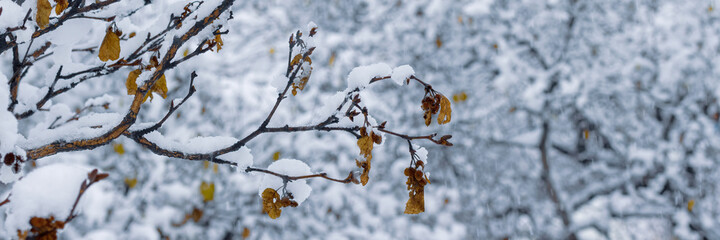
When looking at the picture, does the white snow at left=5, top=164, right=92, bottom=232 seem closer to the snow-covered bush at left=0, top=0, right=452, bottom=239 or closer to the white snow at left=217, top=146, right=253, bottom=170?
the snow-covered bush at left=0, top=0, right=452, bottom=239

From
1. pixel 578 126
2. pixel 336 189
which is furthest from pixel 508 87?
pixel 336 189

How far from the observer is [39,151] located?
114 cm

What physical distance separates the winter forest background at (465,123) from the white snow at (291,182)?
11.6 ft

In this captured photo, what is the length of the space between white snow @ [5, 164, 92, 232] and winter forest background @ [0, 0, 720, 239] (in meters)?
3.96

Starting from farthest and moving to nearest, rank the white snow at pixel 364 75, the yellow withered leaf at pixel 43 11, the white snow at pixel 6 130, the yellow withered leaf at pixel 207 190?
the yellow withered leaf at pixel 207 190, the white snow at pixel 364 75, the yellow withered leaf at pixel 43 11, the white snow at pixel 6 130

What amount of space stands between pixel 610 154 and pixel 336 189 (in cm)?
320

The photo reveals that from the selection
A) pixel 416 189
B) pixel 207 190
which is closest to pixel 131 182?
pixel 207 190

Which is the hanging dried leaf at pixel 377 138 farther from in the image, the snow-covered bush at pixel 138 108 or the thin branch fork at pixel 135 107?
the thin branch fork at pixel 135 107

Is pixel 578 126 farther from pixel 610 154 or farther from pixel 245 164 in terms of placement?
pixel 245 164

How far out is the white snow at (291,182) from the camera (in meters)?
1.23

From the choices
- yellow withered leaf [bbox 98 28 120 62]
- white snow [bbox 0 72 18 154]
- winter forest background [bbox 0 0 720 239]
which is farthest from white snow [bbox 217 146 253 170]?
winter forest background [bbox 0 0 720 239]

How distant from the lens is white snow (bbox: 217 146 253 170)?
3.98 feet

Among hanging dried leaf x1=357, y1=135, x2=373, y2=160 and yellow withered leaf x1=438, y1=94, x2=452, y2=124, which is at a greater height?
yellow withered leaf x1=438, y1=94, x2=452, y2=124

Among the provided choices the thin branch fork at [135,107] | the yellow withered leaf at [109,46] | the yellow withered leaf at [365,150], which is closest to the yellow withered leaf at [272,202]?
the yellow withered leaf at [365,150]
